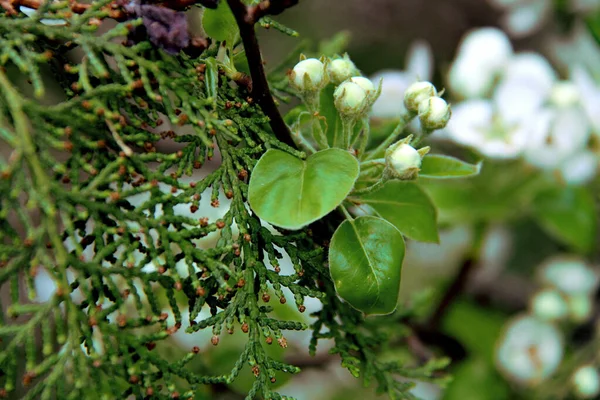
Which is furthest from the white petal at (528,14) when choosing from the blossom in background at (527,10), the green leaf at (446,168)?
the green leaf at (446,168)

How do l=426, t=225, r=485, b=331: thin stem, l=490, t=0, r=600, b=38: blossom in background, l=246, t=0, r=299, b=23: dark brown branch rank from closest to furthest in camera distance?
l=246, t=0, r=299, b=23: dark brown branch
l=426, t=225, r=485, b=331: thin stem
l=490, t=0, r=600, b=38: blossom in background

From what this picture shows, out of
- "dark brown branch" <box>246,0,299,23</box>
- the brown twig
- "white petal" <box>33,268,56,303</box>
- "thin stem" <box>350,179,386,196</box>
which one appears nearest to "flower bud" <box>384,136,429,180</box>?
"thin stem" <box>350,179,386,196</box>

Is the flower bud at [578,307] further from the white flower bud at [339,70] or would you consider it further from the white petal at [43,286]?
the white petal at [43,286]

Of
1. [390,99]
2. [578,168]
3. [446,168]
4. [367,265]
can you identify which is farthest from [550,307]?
[367,265]

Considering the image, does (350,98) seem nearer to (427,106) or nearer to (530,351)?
(427,106)

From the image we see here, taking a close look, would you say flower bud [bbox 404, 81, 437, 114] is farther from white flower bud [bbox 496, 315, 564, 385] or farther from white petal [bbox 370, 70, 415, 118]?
white flower bud [bbox 496, 315, 564, 385]

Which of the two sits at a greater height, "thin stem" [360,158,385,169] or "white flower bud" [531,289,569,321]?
"thin stem" [360,158,385,169]

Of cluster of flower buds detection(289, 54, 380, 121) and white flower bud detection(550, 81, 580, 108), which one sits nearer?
cluster of flower buds detection(289, 54, 380, 121)
